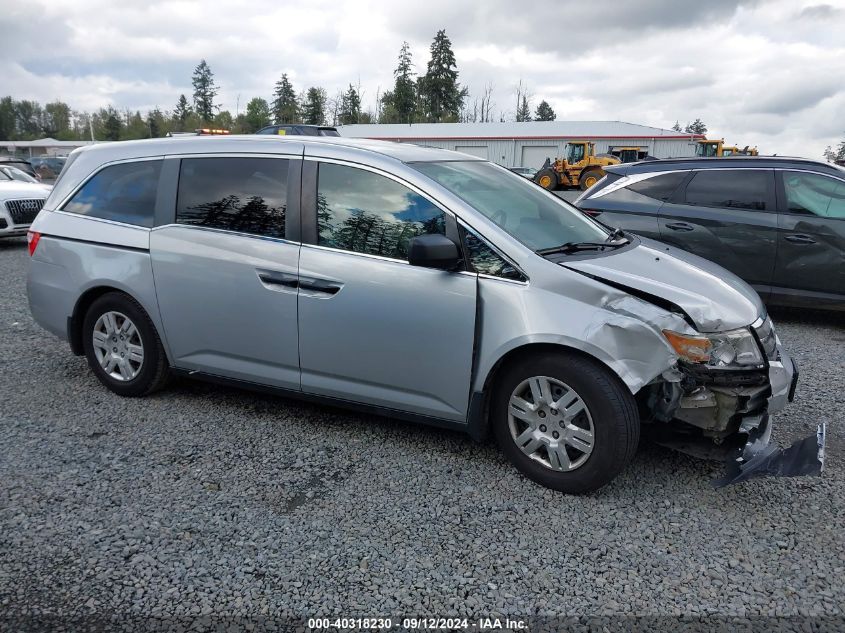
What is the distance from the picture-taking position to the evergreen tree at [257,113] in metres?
93.9

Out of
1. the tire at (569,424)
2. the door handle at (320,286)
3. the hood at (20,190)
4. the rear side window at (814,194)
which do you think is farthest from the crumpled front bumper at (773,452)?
the hood at (20,190)

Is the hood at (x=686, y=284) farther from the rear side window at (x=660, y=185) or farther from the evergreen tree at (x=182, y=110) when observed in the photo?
the evergreen tree at (x=182, y=110)

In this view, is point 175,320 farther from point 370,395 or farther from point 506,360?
point 506,360

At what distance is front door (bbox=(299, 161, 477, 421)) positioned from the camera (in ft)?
11.0

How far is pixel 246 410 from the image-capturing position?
4383 millimetres

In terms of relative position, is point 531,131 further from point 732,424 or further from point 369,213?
point 732,424

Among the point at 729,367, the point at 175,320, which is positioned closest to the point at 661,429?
the point at 729,367

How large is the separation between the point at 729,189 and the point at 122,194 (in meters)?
5.74

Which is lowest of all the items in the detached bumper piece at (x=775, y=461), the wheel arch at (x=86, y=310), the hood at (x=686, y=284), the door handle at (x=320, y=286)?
the detached bumper piece at (x=775, y=461)

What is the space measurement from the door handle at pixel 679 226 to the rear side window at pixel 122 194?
5037 mm

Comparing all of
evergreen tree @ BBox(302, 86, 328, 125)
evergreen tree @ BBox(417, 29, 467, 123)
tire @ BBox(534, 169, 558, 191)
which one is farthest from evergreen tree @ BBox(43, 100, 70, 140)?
tire @ BBox(534, 169, 558, 191)

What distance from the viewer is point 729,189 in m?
6.70

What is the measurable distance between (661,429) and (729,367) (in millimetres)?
442

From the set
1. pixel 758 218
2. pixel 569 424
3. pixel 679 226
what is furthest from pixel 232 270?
pixel 758 218
